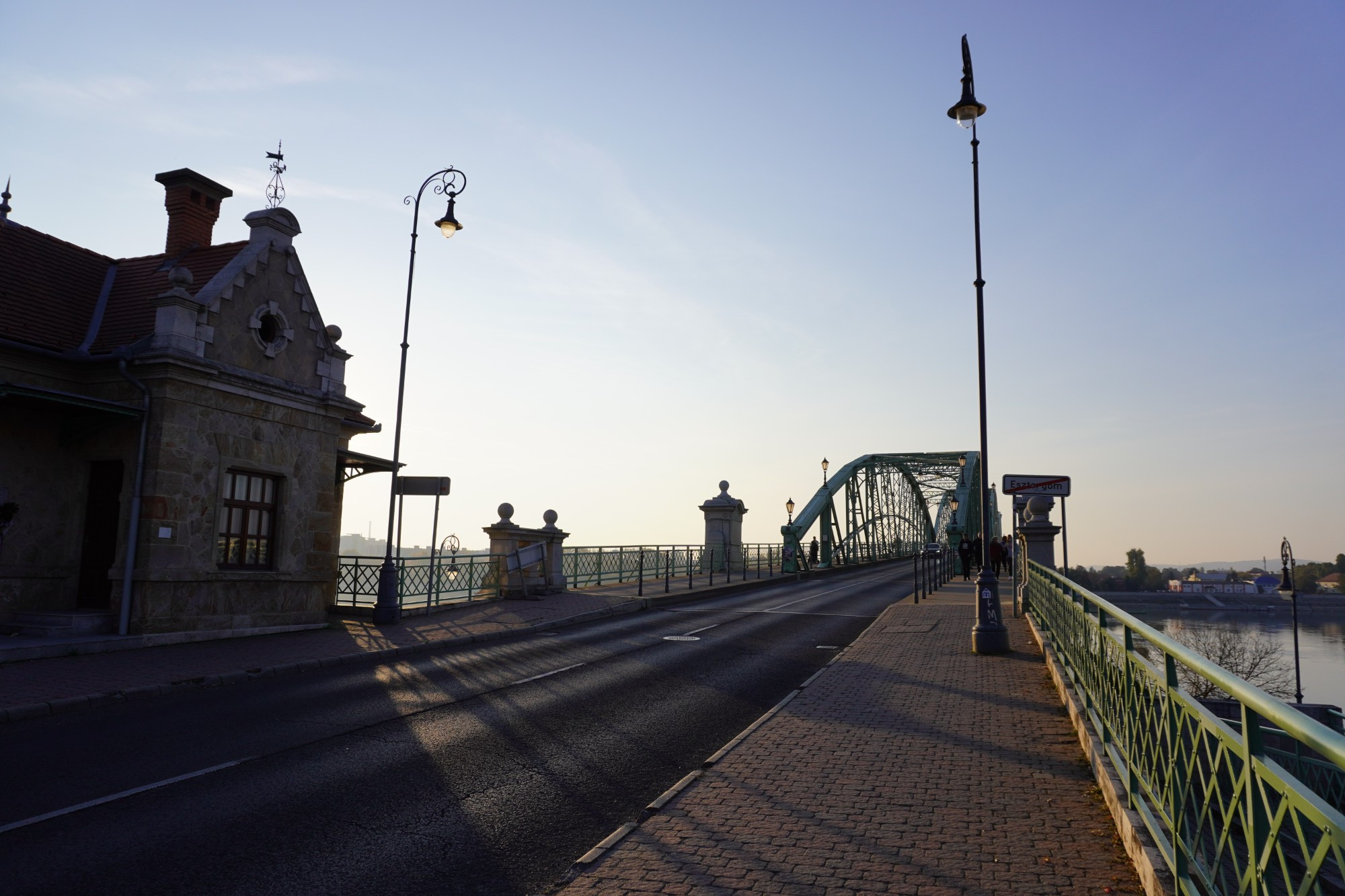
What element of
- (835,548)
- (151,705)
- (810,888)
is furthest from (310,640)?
(835,548)

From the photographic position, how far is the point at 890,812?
5809 mm

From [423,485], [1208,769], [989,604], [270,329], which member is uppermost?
[270,329]

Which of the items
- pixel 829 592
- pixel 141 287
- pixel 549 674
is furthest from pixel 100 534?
pixel 829 592

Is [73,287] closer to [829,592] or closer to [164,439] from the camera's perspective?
[164,439]

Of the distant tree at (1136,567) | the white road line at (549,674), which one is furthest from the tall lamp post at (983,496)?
the distant tree at (1136,567)

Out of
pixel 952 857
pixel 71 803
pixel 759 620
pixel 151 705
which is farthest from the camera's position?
pixel 759 620

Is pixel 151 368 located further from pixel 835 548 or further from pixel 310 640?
pixel 835 548

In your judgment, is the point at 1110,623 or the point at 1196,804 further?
the point at 1110,623

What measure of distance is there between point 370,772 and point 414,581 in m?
14.5

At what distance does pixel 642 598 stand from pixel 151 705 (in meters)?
14.3

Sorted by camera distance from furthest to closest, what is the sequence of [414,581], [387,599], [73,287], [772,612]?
[772,612] < [414,581] < [387,599] < [73,287]

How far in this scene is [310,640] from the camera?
15672mm

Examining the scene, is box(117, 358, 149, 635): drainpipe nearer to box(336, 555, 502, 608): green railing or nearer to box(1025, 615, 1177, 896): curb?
box(336, 555, 502, 608): green railing

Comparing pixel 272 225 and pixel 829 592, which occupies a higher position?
pixel 272 225
